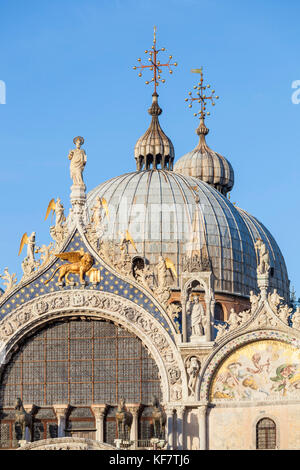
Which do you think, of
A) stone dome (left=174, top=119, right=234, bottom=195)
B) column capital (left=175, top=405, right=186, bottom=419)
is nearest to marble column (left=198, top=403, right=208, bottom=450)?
column capital (left=175, top=405, right=186, bottom=419)

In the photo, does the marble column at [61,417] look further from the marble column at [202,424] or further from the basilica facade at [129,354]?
the marble column at [202,424]

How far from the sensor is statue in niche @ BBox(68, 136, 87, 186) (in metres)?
65.6

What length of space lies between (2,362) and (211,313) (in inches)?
287

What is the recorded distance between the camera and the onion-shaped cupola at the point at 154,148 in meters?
78.6

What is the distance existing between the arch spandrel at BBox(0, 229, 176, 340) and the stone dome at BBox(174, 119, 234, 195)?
70.7 ft

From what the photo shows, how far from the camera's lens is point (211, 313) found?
208 ft

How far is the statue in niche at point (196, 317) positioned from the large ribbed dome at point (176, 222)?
1020 centimetres

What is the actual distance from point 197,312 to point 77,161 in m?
6.96

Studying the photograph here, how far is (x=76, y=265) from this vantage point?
64.1 metres

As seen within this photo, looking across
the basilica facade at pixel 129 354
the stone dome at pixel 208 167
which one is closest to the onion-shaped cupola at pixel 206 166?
the stone dome at pixel 208 167

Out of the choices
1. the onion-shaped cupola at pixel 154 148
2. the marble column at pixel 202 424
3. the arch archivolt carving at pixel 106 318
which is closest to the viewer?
the marble column at pixel 202 424

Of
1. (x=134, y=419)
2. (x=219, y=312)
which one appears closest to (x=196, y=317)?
(x=134, y=419)

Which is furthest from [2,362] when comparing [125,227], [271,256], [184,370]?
[271,256]
